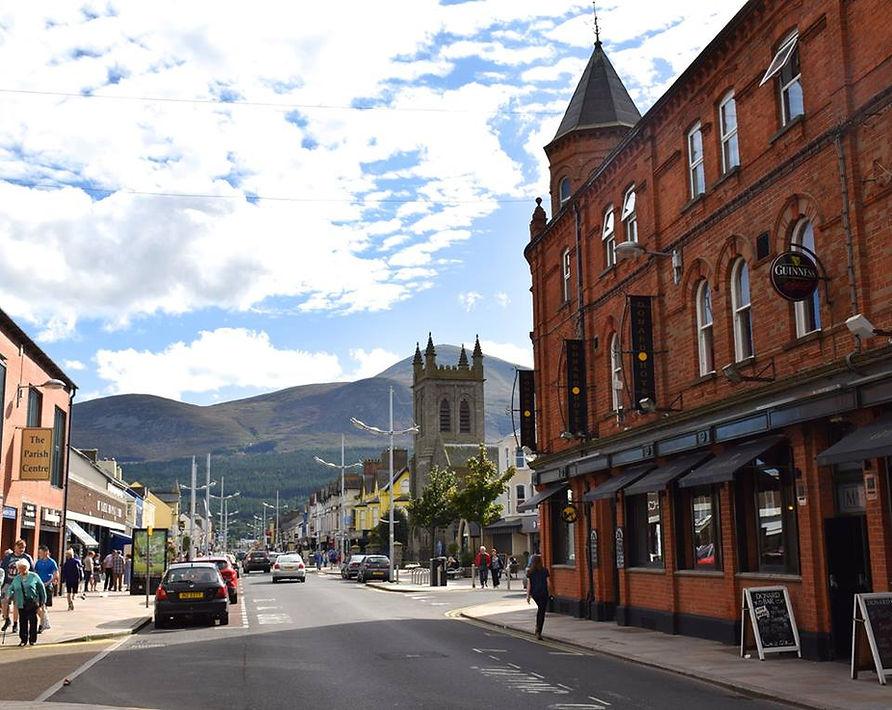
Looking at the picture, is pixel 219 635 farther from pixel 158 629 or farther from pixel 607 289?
pixel 607 289

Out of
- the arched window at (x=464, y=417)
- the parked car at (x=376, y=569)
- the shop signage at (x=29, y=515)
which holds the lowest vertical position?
the parked car at (x=376, y=569)

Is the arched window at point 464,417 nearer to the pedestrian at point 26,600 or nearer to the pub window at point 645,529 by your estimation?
the pub window at point 645,529

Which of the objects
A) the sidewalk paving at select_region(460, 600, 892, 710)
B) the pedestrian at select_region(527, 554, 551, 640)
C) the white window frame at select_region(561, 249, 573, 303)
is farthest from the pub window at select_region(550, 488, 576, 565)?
the pedestrian at select_region(527, 554, 551, 640)

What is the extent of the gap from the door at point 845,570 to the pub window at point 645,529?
6.69m

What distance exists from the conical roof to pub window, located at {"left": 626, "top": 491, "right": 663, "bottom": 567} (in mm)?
12337

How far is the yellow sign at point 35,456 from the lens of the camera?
102 feet

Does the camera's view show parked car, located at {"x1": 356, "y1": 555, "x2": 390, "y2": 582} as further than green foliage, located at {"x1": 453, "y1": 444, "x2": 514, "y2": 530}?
No

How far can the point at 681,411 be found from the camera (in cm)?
2058

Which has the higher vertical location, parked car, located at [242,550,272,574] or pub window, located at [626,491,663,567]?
pub window, located at [626,491,663,567]

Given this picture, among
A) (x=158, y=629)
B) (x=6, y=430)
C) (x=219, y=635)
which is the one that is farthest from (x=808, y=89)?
(x=6, y=430)

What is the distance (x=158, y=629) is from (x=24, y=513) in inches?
473

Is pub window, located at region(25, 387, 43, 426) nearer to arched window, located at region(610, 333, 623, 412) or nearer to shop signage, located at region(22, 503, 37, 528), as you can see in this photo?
shop signage, located at region(22, 503, 37, 528)

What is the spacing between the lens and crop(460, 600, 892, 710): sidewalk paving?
473 inches

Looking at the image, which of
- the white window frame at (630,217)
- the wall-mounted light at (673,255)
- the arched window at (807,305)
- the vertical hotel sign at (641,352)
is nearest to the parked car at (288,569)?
the white window frame at (630,217)
